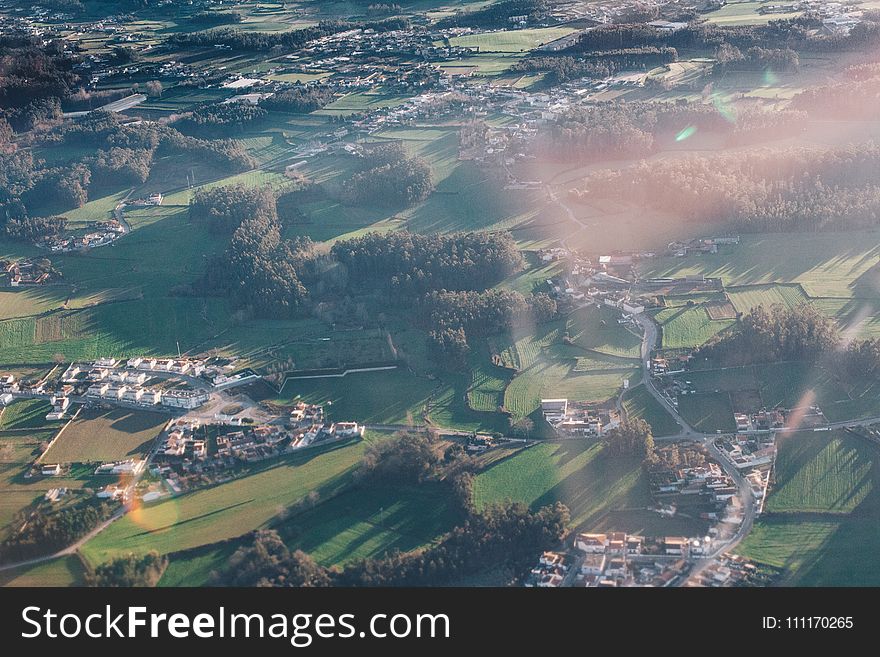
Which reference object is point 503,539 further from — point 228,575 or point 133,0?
Answer: point 133,0

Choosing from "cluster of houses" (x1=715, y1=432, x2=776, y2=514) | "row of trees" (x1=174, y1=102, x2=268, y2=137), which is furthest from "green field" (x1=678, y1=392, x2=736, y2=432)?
"row of trees" (x1=174, y1=102, x2=268, y2=137)

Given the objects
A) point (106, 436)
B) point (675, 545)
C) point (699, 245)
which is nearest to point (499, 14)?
point (699, 245)

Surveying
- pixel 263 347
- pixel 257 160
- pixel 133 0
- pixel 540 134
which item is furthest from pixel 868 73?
pixel 133 0

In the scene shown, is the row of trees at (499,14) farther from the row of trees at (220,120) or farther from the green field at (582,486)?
the green field at (582,486)

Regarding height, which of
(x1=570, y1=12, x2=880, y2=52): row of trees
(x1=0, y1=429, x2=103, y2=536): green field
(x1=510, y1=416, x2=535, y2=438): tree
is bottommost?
(x1=510, y1=416, x2=535, y2=438): tree

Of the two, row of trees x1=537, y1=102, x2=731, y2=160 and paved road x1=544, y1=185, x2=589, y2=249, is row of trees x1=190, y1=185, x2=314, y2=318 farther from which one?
row of trees x1=537, y1=102, x2=731, y2=160

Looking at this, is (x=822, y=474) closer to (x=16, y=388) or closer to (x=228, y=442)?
(x=228, y=442)
